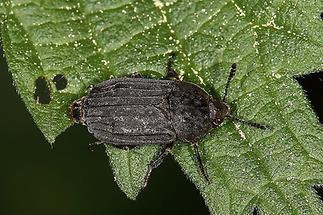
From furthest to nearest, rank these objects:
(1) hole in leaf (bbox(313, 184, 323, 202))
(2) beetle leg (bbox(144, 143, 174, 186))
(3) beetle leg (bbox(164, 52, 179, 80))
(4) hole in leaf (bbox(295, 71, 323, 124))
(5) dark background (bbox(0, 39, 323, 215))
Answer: (5) dark background (bbox(0, 39, 323, 215)) < (2) beetle leg (bbox(144, 143, 174, 186)) < (3) beetle leg (bbox(164, 52, 179, 80)) < (4) hole in leaf (bbox(295, 71, 323, 124)) < (1) hole in leaf (bbox(313, 184, 323, 202))

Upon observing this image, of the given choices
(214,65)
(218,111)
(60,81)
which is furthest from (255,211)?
(60,81)

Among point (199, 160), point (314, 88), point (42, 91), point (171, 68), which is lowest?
point (199, 160)

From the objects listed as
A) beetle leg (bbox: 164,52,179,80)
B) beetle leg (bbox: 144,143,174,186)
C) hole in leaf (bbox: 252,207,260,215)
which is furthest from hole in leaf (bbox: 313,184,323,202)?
beetle leg (bbox: 164,52,179,80)

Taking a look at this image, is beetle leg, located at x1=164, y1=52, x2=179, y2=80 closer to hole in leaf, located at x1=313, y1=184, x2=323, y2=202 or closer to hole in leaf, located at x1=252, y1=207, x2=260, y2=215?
hole in leaf, located at x1=252, y1=207, x2=260, y2=215

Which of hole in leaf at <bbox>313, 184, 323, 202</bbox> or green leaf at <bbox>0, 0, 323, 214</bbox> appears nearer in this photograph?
hole in leaf at <bbox>313, 184, 323, 202</bbox>

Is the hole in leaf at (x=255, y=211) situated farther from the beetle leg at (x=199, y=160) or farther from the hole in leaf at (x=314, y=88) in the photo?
the hole in leaf at (x=314, y=88)

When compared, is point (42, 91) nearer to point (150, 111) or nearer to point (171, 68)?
point (150, 111)

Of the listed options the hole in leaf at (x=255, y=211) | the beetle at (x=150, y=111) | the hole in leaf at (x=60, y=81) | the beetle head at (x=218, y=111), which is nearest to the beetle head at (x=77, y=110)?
the beetle at (x=150, y=111)
